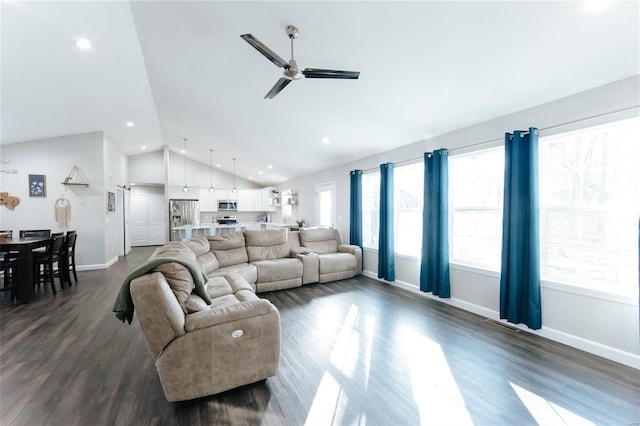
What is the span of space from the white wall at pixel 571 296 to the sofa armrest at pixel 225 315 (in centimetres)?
287

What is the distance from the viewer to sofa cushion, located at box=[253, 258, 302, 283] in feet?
14.0

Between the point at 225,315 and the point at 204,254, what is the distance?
2431mm

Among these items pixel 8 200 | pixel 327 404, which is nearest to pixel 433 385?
pixel 327 404

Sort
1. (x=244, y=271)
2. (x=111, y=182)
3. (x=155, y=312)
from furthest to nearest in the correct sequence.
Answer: (x=111, y=182), (x=244, y=271), (x=155, y=312)

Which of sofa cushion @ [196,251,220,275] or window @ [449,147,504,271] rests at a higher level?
window @ [449,147,504,271]

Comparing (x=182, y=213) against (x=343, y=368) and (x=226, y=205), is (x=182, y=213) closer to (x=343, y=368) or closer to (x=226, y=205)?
(x=226, y=205)

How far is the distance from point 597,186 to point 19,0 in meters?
5.79

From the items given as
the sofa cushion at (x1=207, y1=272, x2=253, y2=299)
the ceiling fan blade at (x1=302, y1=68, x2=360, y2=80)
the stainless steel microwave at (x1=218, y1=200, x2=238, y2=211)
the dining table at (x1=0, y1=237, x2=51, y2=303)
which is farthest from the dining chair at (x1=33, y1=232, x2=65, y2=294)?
the stainless steel microwave at (x1=218, y1=200, x2=238, y2=211)

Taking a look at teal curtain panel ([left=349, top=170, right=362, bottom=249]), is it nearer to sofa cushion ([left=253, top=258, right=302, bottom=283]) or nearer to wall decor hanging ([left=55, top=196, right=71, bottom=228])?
sofa cushion ([left=253, top=258, right=302, bottom=283])

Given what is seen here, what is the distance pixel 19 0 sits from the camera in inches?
93.2

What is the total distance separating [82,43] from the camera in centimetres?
307

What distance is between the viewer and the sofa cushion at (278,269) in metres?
4.27

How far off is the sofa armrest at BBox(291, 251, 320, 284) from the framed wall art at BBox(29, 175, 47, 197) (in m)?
5.55

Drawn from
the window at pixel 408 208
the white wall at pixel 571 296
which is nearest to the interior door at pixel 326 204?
the window at pixel 408 208
